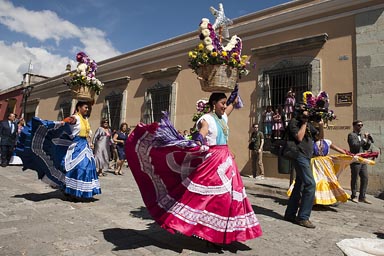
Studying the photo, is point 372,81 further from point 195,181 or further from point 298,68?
point 195,181

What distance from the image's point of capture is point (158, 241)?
11.1 ft

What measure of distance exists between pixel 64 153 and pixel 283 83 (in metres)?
7.02

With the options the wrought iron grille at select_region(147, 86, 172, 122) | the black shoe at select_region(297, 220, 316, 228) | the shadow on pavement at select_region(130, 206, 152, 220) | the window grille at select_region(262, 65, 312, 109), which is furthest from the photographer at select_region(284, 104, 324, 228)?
the wrought iron grille at select_region(147, 86, 172, 122)

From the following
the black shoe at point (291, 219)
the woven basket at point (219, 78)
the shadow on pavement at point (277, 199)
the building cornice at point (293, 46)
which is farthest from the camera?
the building cornice at point (293, 46)

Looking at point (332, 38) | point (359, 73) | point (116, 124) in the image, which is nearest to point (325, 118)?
point (359, 73)

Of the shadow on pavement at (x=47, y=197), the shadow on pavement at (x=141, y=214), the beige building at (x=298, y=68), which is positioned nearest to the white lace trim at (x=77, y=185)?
the shadow on pavement at (x=47, y=197)

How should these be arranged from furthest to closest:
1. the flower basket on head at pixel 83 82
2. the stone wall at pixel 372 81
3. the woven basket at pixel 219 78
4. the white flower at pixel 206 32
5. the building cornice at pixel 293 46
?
the building cornice at pixel 293 46 → the stone wall at pixel 372 81 → the flower basket on head at pixel 83 82 → the white flower at pixel 206 32 → the woven basket at pixel 219 78

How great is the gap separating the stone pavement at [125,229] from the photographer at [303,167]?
7.2 inches

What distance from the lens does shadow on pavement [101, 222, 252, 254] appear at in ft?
10.4

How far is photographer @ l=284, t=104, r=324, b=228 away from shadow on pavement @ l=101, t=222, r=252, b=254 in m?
1.45

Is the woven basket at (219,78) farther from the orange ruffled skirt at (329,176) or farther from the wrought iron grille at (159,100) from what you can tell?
the wrought iron grille at (159,100)

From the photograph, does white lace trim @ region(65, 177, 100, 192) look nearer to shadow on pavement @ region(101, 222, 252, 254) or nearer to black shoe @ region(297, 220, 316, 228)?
shadow on pavement @ region(101, 222, 252, 254)

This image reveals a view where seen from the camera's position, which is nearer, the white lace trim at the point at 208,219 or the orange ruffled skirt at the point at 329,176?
the white lace trim at the point at 208,219

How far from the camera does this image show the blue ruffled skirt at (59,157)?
516 centimetres
